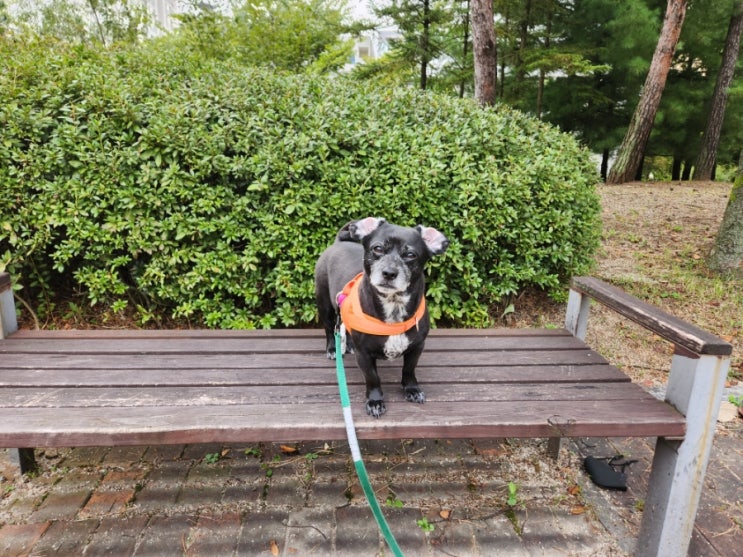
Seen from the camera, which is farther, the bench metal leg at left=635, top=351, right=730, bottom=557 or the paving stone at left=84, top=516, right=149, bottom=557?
the paving stone at left=84, top=516, right=149, bottom=557

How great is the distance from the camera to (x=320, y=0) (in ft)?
39.2

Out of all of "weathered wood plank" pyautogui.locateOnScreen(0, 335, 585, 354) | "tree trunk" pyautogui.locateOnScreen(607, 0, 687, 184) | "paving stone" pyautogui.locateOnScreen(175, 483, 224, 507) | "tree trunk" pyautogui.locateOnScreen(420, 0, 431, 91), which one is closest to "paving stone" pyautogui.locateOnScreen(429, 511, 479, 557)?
"weathered wood plank" pyautogui.locateOnScreen(0, 335, 585, 354)

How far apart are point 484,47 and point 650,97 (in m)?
4.61

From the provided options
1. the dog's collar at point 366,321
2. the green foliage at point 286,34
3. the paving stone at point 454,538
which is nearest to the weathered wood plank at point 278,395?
the dog's collar at point 366,321

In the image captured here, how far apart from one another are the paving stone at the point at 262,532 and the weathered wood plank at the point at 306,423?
2.25 feet

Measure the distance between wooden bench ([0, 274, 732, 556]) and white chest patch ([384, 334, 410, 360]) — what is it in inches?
9.1

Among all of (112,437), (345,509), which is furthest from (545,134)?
(112,437)

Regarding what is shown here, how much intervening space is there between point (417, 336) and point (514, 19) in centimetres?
1346

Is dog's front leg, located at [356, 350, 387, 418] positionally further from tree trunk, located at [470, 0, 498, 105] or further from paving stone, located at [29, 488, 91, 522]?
tree trunk, located at [470, 0, 498, 105]

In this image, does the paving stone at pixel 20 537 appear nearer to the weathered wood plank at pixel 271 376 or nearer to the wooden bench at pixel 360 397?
the wooden bench at pixel 360 397

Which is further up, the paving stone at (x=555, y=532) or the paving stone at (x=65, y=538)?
the paving stone at (x=555, y=532)

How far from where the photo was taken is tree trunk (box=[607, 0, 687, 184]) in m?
8.42

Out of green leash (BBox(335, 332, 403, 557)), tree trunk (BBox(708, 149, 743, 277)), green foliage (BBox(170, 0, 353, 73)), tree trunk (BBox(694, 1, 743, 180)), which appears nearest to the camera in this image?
green leash (BBox(335, 332, 403, 557))

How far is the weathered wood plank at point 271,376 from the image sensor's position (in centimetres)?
218
